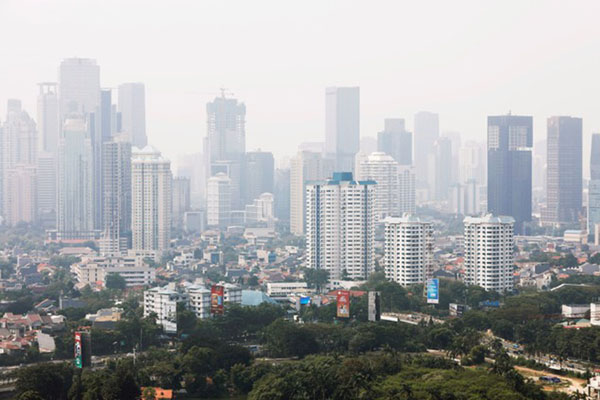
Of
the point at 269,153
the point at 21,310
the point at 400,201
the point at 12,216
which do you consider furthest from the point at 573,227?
the point at 21,310

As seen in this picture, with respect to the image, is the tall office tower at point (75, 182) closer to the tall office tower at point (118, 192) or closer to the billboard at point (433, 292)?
the tall office tower at point (118, 192)

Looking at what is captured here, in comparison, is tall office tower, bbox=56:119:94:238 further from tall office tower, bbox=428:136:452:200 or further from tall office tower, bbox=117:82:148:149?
tall office tower, bbox=428:136:452:200

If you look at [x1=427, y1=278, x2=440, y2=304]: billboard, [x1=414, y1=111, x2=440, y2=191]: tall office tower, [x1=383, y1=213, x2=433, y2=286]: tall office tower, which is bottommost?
[x1=427, y1=278, x2=440, y2=304]: billboard

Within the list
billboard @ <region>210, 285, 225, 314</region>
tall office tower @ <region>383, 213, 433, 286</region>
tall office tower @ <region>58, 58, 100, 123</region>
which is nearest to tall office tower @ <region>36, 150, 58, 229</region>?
tall office tower @ <region>58, 58, 100, 123</region>

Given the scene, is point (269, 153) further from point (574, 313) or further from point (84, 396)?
A: point (84, 396)

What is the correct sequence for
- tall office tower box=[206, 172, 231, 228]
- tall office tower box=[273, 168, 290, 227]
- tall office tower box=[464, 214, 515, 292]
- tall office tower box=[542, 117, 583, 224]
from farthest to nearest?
1. tall office tower box=[273, 168, 290, 227]
2. tall office tower box=[206, 172, 231, 228]
3. tall office tower box=[542, 117, 583, 224]
4. tall office tower box=[464, 214, 515, 292]

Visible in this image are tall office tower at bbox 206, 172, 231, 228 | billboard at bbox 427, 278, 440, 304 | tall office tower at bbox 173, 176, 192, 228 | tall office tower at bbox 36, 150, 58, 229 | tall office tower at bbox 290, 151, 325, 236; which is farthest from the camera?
tall office tower at bbox 36, 150, 58, 229
